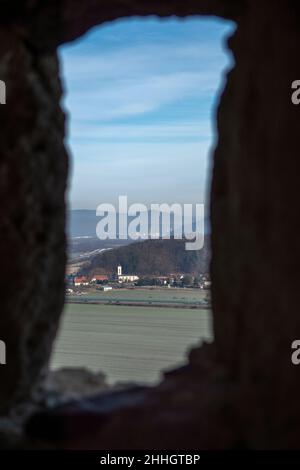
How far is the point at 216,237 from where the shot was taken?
5.33 m

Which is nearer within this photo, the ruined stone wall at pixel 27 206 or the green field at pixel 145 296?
the ruined stone wall at pixel 27 206

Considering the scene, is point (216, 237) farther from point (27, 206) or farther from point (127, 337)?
point (127, 337)

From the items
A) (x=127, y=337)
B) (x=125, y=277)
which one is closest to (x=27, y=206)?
(x=127, y=337)

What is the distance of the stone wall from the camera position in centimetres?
382

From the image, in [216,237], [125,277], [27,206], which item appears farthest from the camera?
[125,277]

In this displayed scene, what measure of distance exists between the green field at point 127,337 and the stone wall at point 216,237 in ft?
14.8

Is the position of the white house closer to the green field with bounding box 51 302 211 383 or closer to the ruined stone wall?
the green field with bounding box 51 302 211 383

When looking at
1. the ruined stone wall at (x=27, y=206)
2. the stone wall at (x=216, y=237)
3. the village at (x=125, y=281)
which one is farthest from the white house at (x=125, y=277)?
the ruined stone wall at (x=27, y=206)

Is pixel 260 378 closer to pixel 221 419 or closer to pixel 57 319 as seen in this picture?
pixel 221 419

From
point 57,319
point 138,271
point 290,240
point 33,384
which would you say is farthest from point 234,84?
point 138,271

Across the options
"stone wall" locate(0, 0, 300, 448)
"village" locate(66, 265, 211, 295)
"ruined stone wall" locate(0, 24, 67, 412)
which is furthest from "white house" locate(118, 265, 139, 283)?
"ruined stone wall" locate(0, 24, 67, 412)

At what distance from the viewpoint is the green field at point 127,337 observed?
11484 millimetres

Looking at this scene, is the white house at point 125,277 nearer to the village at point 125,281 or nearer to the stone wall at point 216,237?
the village at point 125,281

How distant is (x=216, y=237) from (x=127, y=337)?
31.6 feet
